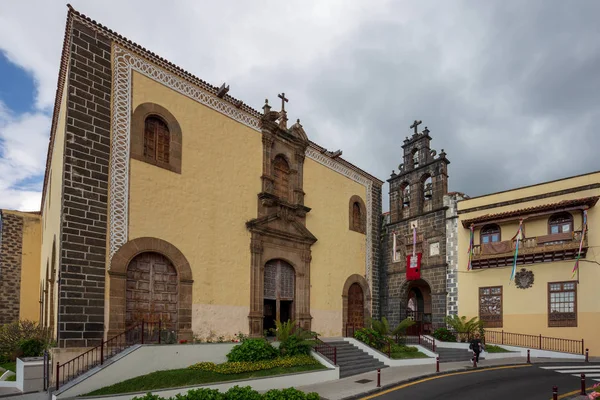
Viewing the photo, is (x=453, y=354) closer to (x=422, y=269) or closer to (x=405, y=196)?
(x=422, y=269)

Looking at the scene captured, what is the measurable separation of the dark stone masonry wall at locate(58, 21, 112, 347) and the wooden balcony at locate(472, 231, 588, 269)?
17354 millimetres

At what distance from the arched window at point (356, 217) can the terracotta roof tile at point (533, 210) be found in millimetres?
5384

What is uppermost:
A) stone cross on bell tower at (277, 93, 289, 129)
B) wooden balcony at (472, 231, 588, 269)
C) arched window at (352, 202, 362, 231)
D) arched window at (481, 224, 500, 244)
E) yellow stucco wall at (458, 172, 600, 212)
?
stone cross on bell tower at (277, 93, 289, 129)

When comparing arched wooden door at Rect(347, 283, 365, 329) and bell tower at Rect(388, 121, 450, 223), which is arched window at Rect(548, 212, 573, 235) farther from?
arched wooden door at Rect(347, 283, 365, 329)

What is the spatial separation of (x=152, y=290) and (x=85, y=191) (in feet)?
12.0

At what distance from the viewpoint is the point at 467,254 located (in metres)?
22.6

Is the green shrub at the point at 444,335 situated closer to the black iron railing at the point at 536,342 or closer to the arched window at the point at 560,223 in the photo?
the black iron railing at the point at 536,342

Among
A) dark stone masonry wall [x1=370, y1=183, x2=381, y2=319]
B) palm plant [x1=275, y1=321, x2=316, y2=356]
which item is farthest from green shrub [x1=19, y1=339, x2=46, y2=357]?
dark stone masonry wall [x1=370, y1=183, x2=381, y2=319]

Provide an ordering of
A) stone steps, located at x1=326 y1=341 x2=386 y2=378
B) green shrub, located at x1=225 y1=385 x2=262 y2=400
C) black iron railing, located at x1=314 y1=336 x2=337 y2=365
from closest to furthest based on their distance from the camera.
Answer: green shrub, located at x1=225 y1=385 x2=262 y2=400
stone steps, located at x1=326 y1=341 x2=386 y2=378
black iron railing, located at x1=314 y1=336 x2=337 y2=365

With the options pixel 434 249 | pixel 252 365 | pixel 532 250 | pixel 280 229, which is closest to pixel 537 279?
pixel 532 250

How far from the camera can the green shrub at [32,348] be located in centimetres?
1431

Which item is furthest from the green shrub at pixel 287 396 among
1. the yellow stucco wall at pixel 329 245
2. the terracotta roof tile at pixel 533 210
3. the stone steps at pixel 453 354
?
the terracotta roof tile at pixel 533 210

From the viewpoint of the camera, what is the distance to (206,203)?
637 inches

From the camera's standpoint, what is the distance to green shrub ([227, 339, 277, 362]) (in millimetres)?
14016
